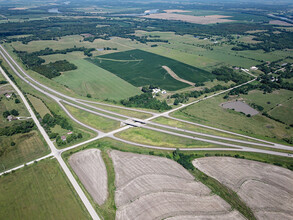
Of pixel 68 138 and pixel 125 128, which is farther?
pixel 125 128

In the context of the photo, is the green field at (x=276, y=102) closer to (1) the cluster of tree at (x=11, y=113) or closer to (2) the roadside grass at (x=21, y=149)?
(2) the roadside grass at (x=21, y=149)

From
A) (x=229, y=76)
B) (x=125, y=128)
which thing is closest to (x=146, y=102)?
(x=125, y=128)

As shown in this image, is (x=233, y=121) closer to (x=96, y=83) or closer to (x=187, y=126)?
(x=187, y=126)

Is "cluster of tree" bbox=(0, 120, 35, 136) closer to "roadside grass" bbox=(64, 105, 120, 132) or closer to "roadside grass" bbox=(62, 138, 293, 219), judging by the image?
"roadside grass" bbox=(64, 105, 120, 132)

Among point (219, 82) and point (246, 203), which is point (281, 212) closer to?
point (246, 203)

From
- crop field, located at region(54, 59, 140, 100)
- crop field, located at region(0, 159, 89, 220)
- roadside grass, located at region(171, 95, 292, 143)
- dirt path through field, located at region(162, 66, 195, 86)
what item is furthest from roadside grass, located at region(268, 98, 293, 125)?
crop field, located at region(0, 159, 89, 220)

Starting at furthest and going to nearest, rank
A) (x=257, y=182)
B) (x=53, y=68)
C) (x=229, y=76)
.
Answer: (x=53, y=68) < (x=229, y=76) < (x=257, y=182)

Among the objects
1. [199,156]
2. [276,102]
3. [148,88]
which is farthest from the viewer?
[148,88]
